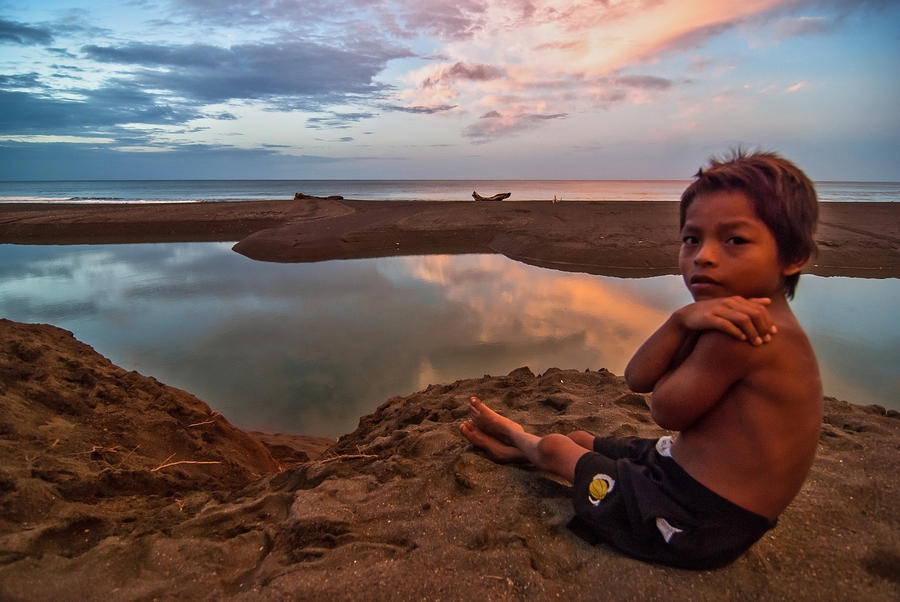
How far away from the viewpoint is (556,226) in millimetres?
12500

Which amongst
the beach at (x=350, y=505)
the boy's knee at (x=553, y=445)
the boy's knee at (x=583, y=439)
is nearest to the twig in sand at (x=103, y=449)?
the beach at (x=350, y=505)

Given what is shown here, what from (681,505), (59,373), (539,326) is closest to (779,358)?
(681,505)

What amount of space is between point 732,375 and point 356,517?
144cm

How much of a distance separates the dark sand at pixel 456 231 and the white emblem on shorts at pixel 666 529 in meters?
8.13

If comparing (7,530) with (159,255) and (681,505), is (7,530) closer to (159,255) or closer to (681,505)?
(681,505)

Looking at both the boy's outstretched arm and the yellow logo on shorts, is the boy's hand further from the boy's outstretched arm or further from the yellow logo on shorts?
the yellow logo on shorts

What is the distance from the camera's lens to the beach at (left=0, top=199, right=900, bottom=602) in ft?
5.08

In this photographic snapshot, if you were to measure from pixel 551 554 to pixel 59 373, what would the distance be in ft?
10.3

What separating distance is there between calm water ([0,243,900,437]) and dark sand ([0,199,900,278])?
1.10m

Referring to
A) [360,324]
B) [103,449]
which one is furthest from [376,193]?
[103,449]

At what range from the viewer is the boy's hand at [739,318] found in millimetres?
1335

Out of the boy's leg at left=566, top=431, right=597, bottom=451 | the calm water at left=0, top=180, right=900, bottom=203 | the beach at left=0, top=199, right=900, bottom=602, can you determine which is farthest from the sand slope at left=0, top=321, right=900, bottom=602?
the calm water at left=0, top=180, right=900, bottom=203

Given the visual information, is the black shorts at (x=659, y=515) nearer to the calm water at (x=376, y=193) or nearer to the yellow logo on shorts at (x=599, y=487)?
the yellow logo on shorts at (x=599, y=487)

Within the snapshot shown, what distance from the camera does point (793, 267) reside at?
1454 millimetres
